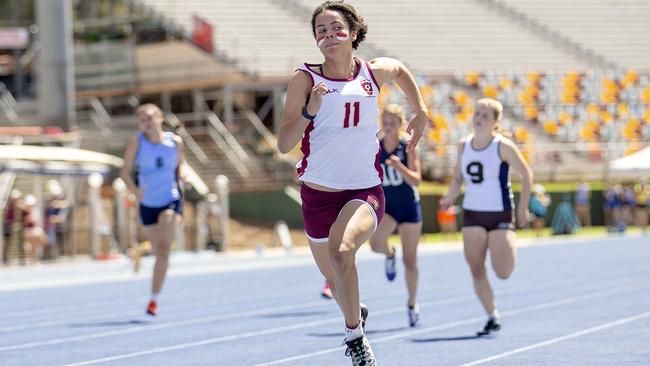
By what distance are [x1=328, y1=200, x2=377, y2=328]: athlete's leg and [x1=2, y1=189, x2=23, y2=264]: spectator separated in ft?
55.8

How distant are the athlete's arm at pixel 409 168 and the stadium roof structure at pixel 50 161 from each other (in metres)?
13.0

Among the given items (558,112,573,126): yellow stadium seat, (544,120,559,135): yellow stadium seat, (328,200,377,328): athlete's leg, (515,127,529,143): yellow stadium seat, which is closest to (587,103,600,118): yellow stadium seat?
(558,112,573,126): yellow stadium seat

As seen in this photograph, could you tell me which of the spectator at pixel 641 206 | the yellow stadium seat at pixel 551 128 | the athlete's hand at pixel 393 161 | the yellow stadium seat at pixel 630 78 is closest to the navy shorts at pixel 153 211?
the athlete's hand at pixel 393 161

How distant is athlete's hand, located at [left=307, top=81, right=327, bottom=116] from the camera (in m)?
6.79

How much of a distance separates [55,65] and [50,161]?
4774mm

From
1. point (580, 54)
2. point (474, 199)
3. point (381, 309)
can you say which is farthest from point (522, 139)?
point (474, 199)

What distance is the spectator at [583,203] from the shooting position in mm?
37656

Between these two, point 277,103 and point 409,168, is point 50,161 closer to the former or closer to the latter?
point 409,168

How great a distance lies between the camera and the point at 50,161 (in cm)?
2448

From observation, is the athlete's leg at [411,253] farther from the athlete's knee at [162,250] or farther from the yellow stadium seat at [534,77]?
the yellow stadium seat at [534,77]

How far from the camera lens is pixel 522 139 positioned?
40875 mm

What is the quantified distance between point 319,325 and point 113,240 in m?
13.9

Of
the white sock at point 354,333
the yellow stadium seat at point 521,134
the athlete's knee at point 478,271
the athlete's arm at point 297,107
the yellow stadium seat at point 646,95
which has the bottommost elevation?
the yellow stadium seat at point 521,134

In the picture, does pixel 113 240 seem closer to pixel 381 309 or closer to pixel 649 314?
pixel 381 309
